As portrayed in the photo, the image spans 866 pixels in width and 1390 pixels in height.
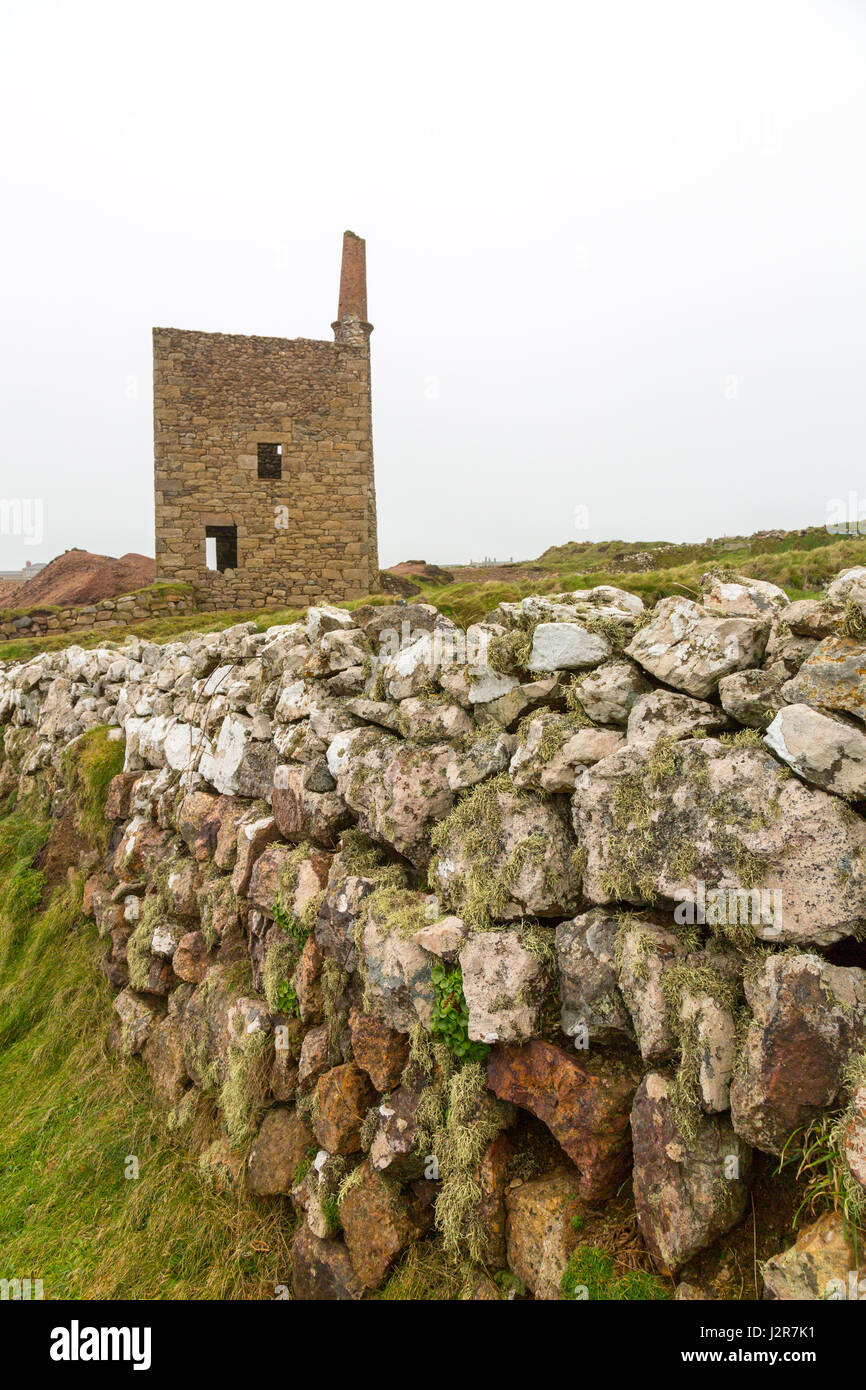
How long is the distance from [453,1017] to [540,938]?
0.59 metres

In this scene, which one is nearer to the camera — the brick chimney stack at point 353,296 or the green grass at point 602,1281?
the green grass at point 602,1281

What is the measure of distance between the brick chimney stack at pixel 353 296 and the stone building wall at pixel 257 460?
0.05 metres

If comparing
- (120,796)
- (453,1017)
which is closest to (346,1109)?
(453,1017)

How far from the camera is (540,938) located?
3.00 m

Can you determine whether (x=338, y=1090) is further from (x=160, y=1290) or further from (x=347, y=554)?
(x=347, y=554)

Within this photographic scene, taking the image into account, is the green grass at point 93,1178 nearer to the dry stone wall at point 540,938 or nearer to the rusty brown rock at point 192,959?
the dry stone wall at point 540,938

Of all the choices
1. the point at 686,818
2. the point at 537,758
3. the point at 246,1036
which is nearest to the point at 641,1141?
the point at 686,818

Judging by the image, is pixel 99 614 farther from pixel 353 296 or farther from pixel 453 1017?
pixel 453 1017

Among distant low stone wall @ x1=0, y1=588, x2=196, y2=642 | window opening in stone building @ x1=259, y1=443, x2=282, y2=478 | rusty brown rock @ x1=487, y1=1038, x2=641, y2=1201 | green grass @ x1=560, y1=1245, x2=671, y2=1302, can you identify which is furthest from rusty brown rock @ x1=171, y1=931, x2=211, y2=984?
window opening in stone building @ x1=259, y1=443, x2=282, y2=478

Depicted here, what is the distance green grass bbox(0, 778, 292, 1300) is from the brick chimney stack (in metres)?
14.3

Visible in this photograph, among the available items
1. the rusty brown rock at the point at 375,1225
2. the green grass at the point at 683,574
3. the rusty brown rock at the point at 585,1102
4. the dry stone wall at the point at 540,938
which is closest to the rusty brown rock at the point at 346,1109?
the dry stone wall at the point at 540,938

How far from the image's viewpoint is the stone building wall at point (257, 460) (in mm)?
15430

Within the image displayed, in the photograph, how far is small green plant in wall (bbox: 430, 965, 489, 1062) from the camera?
124 inches
